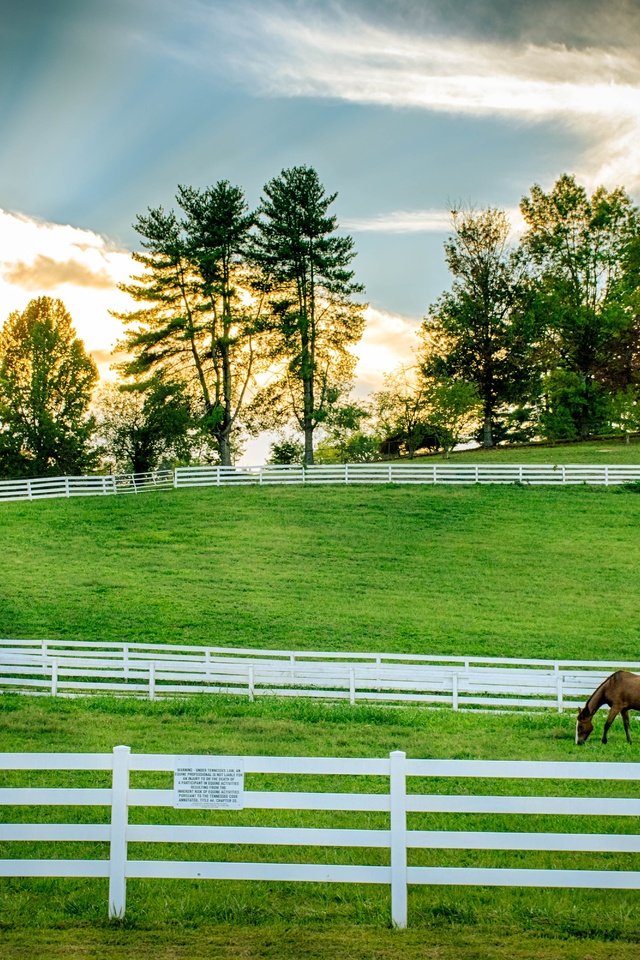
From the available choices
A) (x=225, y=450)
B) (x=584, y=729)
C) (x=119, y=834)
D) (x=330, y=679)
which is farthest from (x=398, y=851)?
(x=225, y=450)

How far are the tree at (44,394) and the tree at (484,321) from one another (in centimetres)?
2650

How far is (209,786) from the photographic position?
6922 millimetres

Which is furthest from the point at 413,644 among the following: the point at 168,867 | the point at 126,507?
the point at 126,507

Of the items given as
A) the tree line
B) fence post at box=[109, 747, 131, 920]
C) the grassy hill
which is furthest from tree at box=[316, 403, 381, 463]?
fence post at box=[109, 747, 131, 920]

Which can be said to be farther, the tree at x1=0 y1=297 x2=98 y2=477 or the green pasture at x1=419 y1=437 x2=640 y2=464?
the tree at x1=0 y1=297 x2=98 y2=477

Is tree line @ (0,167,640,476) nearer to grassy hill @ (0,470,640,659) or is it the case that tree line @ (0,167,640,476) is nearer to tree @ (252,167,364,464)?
tree @ (252,167,364,464)

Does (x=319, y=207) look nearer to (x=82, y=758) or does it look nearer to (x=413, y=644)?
(x=413, y=644)

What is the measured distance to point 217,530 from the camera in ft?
118

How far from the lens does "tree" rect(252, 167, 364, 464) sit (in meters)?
53.7

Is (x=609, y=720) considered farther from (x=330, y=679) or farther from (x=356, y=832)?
(x=356, y=832)

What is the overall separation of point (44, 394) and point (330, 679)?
143 ft

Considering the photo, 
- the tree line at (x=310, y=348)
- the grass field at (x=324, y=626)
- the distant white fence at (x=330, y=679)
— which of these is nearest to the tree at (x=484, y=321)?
the tree line at (x=310, y=348)

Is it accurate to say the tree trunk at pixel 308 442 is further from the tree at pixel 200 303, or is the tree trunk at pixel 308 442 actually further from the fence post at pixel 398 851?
the fence post at pixel 398 851

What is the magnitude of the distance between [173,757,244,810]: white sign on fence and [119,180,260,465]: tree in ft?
150
